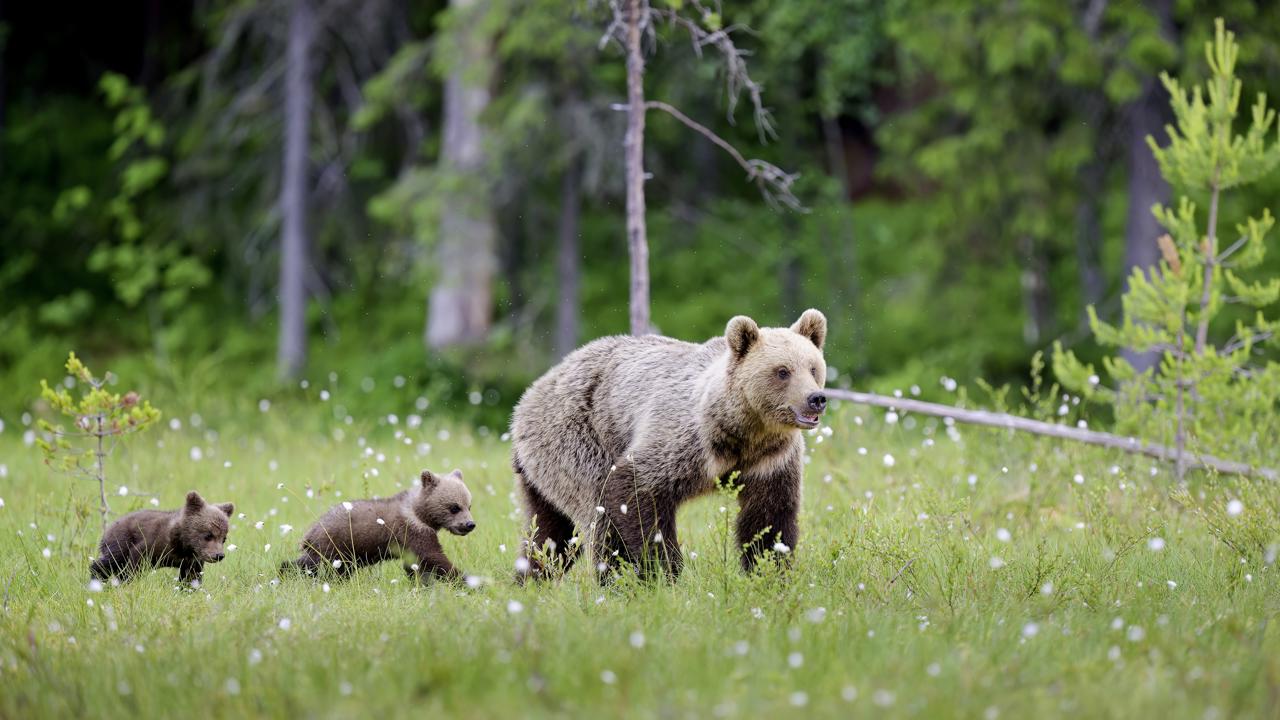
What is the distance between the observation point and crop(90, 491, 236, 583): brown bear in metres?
6.61

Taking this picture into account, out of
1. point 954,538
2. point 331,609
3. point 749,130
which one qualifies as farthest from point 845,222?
point 331,609

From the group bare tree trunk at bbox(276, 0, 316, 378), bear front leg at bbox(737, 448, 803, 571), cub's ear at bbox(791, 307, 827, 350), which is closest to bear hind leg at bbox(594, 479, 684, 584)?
bear front leg at bbox(737, 448, 803, 571)

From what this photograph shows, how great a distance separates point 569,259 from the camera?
15086mm

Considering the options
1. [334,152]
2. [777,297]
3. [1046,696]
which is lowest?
[777,297]

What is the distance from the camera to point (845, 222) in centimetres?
1969

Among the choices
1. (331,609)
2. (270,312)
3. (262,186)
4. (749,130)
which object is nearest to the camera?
(331,609)

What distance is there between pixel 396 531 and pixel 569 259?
8.49m

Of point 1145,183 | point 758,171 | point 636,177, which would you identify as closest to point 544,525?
point 636,177

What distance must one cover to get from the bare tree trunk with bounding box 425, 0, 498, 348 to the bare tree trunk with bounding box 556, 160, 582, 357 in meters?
0.91

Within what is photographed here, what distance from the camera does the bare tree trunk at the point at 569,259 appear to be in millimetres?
15078

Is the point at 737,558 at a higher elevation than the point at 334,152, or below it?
below

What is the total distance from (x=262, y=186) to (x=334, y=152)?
2.46 meters

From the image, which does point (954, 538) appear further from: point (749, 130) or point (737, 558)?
point (749, 130)

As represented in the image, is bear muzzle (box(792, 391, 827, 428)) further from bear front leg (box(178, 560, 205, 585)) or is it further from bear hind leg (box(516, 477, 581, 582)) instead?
bear front leg (box(178, 560, 205, 585))
